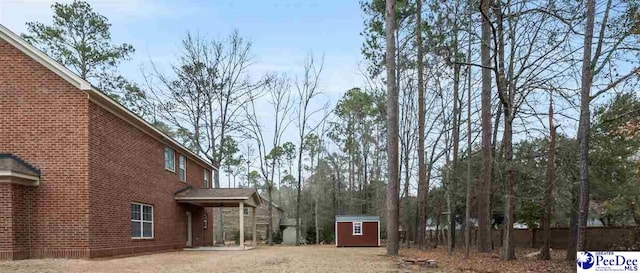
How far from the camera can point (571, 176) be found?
1683 cm

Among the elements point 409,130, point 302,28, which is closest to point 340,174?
point 409,130

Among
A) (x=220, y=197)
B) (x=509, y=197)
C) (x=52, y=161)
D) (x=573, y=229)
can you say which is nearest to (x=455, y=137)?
(x=509, y=197)

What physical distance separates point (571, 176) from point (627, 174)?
4.23 meters

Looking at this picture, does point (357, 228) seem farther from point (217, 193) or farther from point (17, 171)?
point (17, 171)

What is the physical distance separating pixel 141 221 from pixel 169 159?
442 cm

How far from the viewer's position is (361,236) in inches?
1248

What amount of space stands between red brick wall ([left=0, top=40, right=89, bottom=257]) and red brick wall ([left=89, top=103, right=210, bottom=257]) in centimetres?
34

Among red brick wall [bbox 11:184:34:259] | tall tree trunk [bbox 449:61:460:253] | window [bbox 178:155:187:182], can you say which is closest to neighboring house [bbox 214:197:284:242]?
window [bbox 178:155:187:182]

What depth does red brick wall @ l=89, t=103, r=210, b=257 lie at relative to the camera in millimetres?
15227

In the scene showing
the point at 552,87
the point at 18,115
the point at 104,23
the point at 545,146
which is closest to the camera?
the point at 552,87

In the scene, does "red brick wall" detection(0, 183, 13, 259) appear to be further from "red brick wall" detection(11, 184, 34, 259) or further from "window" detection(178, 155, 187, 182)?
"window" detection(178, 155, 187, 182)

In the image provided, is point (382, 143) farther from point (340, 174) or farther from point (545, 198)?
point (545, 198)

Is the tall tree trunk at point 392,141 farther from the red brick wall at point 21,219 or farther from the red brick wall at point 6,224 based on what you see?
the red brick wall at point 6,224

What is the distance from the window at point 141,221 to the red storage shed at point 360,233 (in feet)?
46.7
